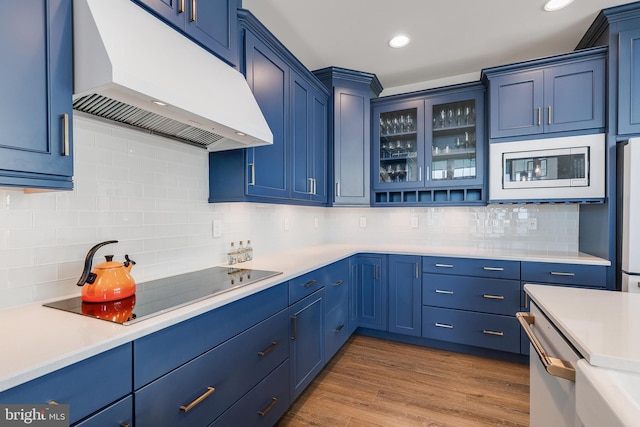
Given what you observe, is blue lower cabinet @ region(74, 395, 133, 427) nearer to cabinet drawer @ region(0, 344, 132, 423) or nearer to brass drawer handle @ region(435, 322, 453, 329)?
cabinet drawer @ region(0, 344, 132, 423)

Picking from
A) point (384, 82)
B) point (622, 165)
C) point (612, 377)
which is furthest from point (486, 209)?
point (612, 377)

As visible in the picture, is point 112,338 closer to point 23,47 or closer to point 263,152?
point 23,47

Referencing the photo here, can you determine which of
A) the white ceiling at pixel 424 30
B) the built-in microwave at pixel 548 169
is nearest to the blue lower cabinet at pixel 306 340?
the built-in microwave at pixel 548 169

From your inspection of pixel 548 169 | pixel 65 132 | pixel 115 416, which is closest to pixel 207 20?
pixel 65 132

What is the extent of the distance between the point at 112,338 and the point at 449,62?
3.21m

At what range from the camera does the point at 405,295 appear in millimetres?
2752

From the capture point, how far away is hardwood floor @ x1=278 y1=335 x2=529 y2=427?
1.79 metres

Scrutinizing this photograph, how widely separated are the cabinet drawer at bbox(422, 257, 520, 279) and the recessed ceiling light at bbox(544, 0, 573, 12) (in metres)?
1.82

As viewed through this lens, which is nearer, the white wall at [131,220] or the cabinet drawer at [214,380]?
the cabinet drawer at [214,380]

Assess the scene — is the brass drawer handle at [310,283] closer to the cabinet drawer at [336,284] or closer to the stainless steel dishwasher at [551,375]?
the cabinet drawer at [336,284]

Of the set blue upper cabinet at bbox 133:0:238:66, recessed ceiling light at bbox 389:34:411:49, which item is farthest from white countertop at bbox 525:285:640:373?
recessed ceiling light at bbox 389:34:411:49

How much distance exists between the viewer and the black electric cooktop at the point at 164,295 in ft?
3.49

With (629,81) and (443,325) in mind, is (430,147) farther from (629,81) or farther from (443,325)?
(443,325)

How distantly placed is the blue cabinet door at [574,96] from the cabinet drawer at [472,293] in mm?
1330
